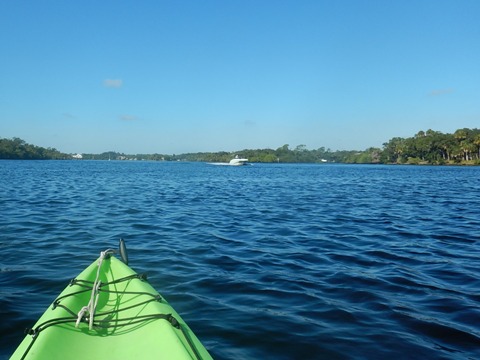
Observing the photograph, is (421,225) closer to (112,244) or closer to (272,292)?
(272,292)

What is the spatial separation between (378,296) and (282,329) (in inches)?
97.9

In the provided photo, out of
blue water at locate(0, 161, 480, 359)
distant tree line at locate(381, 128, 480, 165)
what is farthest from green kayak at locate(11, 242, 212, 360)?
distant tree line at locate(381, 128, 480, 165)

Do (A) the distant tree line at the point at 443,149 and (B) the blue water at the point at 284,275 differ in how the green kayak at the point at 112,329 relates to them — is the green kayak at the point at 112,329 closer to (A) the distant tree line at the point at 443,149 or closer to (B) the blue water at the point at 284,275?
(B) the blue water at the point at 284,275

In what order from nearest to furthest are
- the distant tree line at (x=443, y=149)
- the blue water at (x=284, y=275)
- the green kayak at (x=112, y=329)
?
the green kayak at (x=112, y=329)
the blue water at (x=284, y=275)
the distant tree line at (x=443, y=149)

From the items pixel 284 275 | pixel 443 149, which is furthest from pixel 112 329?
pixel 443 149

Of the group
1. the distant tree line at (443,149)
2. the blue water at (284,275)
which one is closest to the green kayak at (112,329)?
the blue water at (284,275)

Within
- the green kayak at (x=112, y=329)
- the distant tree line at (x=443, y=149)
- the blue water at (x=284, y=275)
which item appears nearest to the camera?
the green kayak at (x=112, y=329)

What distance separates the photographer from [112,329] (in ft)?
15.5

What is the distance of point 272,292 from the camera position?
741cm

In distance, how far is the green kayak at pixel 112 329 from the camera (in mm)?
3918

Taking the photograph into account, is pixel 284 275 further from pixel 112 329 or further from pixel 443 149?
pixel 443 149

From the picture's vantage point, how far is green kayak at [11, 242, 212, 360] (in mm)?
3918

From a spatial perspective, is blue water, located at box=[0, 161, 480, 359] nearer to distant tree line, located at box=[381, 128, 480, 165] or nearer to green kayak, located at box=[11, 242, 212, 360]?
green kayak, located at box=[11, 242, 212, 360]

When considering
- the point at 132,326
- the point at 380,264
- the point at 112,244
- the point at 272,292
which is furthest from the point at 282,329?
the point at 112,244
